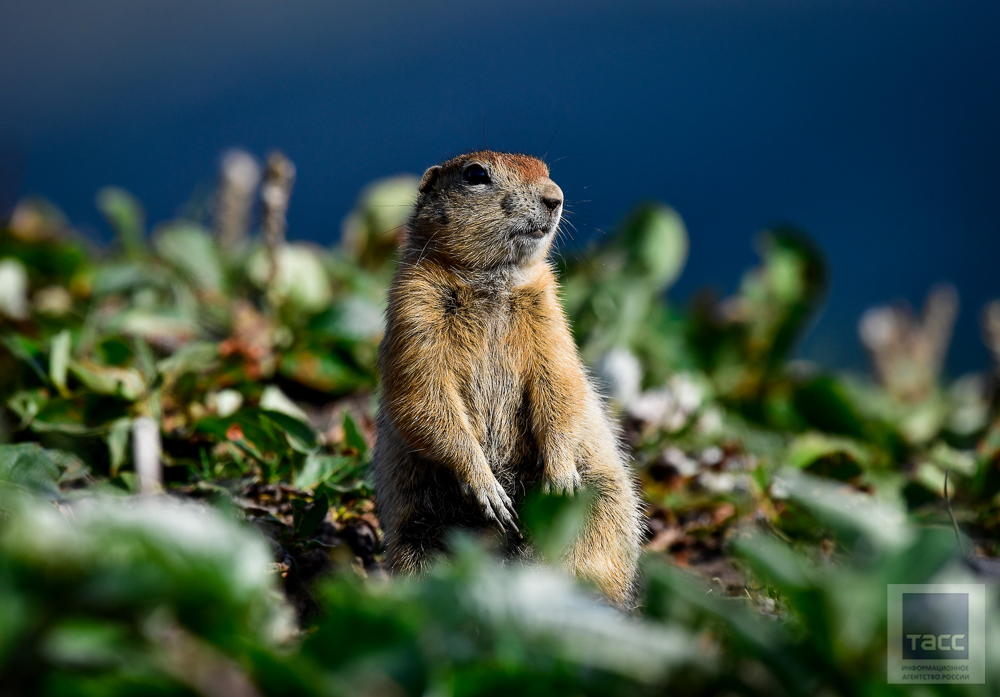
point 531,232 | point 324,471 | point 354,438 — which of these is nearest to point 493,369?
point 531,232

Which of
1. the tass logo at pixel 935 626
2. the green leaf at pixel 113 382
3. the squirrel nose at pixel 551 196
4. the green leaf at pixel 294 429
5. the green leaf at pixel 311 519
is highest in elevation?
the squirrel nose at pixel 551 196

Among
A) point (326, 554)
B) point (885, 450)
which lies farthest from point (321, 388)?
point (885, 450)

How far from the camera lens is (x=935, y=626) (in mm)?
1477

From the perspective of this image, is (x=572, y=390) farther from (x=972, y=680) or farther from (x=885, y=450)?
(x=885, y=450)

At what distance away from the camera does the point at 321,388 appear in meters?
4.82

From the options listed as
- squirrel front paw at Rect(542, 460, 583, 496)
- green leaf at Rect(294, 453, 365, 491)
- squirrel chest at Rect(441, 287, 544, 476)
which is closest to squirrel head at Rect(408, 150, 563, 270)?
squirrel chest at Rect(441, 287, 544, 476)

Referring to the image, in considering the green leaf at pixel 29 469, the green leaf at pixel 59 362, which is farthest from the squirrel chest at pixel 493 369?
the green leaf at pixel 59 362

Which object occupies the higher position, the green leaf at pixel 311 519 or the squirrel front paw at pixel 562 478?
the squirrel front paw at pixel 562 478

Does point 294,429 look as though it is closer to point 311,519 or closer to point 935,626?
point 311,519

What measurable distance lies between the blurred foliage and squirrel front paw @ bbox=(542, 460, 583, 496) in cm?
19

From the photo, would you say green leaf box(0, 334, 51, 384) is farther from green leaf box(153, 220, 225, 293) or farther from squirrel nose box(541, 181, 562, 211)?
squirrel nose box(541, 181, 562, 211)

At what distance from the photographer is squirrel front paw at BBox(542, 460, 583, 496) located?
2.76m

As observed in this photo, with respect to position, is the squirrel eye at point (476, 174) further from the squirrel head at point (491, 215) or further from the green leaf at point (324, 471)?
the green leaf at point (324, 471)

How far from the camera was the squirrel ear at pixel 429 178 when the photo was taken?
344 centimetres
